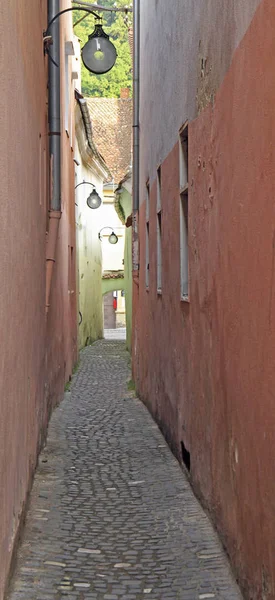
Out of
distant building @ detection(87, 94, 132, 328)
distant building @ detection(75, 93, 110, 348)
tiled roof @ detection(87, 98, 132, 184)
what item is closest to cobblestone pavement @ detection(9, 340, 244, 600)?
distant building @ detection(75, 93, 110, 348)

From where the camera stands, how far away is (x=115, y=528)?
Answer: 611 centimetres

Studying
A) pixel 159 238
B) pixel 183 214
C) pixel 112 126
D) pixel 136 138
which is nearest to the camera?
pixel 183 214

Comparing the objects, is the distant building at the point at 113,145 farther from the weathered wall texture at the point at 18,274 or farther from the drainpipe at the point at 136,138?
the weathered wall texture at the point at 18,274

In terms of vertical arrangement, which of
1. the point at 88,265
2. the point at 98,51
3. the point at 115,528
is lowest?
the point at 115,528

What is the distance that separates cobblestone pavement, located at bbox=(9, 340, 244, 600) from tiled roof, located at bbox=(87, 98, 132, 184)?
1327 inches

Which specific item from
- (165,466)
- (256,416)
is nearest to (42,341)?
(165,466)

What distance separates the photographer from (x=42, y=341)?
8.74 meters

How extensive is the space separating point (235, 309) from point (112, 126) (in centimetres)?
4009

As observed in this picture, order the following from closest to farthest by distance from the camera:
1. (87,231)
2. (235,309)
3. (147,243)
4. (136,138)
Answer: (235,309), (147,243), (136,138), (87,231)

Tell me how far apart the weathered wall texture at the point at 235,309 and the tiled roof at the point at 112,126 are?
115ft

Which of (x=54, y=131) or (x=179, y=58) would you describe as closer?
(x=179, y=58)

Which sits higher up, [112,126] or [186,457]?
[112,126]

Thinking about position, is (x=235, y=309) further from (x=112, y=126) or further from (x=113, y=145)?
(x=112, y=126)

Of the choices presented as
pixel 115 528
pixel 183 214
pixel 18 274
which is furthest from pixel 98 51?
pixel 115 528
